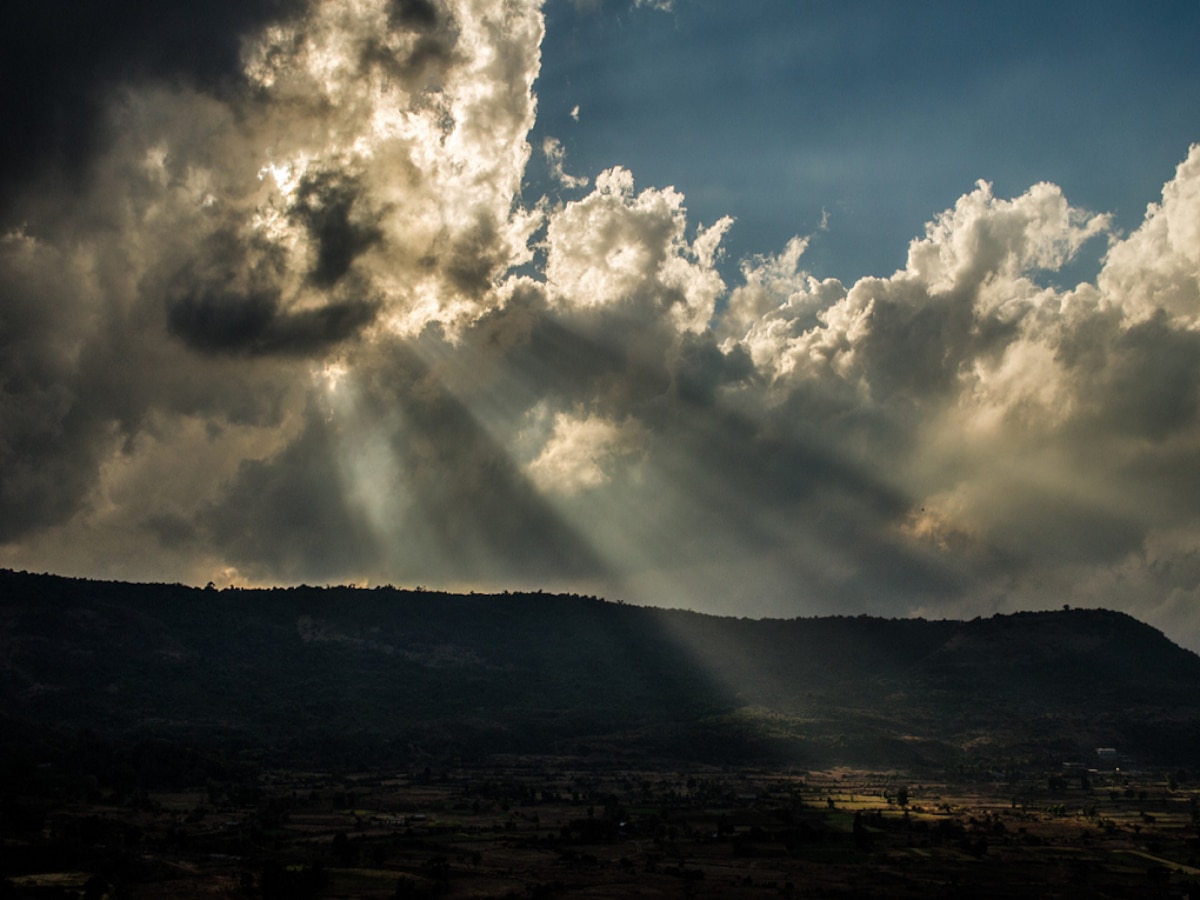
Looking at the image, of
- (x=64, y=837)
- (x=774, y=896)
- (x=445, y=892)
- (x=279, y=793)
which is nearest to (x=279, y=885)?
(x=445, y=892)

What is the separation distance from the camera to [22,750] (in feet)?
575

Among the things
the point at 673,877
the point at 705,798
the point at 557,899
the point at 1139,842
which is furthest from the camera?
Result: the point at 705,798

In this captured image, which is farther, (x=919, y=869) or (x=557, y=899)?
(x=919, y=869)

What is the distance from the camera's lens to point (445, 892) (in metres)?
102

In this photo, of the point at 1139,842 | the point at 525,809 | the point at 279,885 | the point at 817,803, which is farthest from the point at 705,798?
the point at 279,885

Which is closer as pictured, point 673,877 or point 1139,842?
point 673,877

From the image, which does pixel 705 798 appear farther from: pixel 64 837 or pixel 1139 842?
pixel 64 837

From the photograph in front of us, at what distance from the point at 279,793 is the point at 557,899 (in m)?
101

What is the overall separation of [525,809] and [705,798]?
34615 millimetres

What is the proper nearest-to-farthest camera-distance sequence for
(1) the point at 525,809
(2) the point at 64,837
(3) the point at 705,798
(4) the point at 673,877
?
(4) the point at 673,877 → (2) the point at 64,837 → (1) the point at 525,809 → (3) the point at 705,798

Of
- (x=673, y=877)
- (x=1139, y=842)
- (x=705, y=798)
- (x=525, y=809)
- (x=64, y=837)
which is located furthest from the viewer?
(x=705, y=798)

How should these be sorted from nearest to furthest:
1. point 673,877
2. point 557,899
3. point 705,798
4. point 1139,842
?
point 557,899, point 673,877, point 1139,842, point 705,798

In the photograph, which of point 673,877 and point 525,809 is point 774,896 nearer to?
point 673,877

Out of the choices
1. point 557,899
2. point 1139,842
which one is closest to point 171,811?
point 557,899
